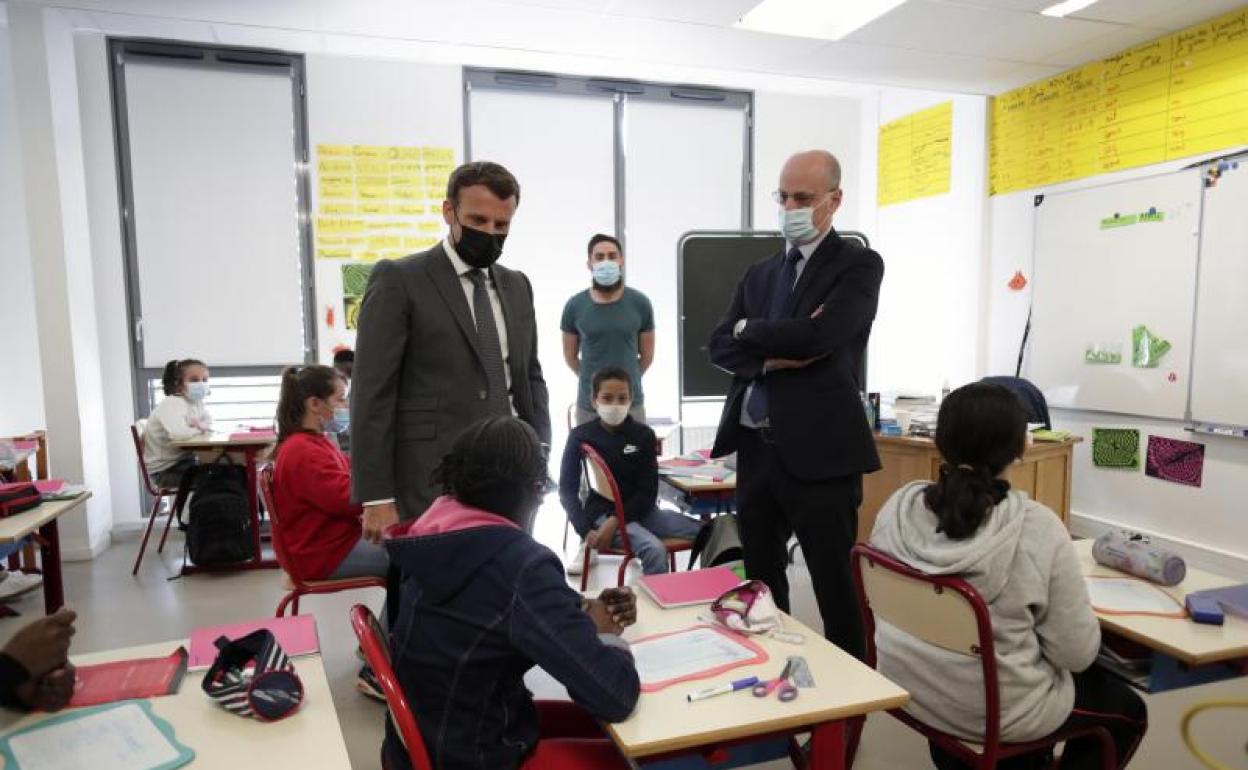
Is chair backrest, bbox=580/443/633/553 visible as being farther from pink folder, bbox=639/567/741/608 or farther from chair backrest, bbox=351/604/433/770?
chair backrest, bbox=351/604/433/770

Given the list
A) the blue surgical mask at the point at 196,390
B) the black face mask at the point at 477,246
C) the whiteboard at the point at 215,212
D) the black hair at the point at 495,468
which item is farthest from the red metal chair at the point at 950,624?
the whiteboard at the point at 215,212

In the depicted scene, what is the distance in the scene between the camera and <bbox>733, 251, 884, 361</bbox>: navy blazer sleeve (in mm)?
1991

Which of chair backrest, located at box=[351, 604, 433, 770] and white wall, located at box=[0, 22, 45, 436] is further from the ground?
white wall, located at box=[0, 22, 45, 436]

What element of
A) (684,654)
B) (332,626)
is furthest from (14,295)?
(684,654)

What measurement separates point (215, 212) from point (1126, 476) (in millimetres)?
5559

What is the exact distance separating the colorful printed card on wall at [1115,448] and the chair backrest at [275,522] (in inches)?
164

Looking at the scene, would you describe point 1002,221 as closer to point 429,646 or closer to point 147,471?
point 429,646

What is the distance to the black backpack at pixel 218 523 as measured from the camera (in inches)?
155

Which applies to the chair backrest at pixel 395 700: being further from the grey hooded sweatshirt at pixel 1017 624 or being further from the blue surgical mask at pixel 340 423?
the blue surgical mask at pixel 340 423

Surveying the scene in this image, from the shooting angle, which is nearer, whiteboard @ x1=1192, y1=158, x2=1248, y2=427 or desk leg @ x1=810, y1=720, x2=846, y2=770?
desk leg @ x1=810, y1=720, x2=846, y2=770

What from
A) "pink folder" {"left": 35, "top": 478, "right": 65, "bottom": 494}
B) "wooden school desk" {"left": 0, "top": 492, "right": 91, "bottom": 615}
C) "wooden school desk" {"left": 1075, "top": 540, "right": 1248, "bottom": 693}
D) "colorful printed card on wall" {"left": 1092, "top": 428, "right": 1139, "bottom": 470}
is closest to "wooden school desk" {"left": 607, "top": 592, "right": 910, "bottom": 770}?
"wooden school desk" {"left": 1075, "top": 540, "right": 1248, "bottom": 693}

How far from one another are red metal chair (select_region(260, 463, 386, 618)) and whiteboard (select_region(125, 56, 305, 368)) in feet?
8.64

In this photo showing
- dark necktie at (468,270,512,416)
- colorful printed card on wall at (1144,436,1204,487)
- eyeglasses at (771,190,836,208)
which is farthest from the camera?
colorful printed card on wall at (1144,436,1204,487)

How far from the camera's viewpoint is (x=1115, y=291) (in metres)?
4.15
